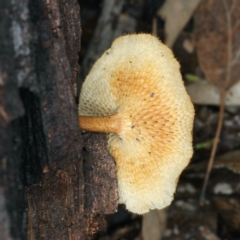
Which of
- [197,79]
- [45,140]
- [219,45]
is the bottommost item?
[45,140]

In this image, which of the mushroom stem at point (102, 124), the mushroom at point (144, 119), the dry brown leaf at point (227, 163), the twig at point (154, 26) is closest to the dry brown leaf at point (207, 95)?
the dry brown leaf at point (227, 163)

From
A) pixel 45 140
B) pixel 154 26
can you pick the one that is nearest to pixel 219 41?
pixel 154 26

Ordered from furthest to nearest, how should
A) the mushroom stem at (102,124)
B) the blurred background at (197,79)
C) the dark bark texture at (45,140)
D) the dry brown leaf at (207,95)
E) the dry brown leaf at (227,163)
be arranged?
the dry brown leaf at (207,95)
the blurred background at (197,79)
the dry brown leaf at (227,163)
the mushroom stem at (102,124)
the dark bark texture at (45,140)

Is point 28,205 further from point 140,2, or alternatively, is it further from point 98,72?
point 140,2

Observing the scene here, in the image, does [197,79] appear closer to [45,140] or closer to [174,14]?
[174,14]

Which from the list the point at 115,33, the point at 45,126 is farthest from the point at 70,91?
the point at 115,33

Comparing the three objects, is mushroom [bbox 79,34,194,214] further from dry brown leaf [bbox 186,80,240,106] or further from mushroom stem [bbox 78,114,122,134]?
dry brown leaf [bbox 186,80,240,106]

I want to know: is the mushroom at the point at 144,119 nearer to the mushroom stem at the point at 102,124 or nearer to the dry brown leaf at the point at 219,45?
the mushroom stem at the point at 102,124
